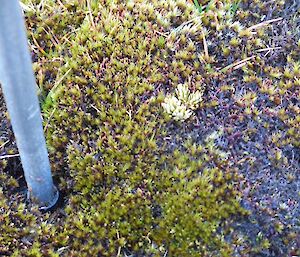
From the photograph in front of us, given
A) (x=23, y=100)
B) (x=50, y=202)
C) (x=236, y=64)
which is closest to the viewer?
(x=23, y=100)

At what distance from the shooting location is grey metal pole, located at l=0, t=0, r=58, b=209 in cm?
143

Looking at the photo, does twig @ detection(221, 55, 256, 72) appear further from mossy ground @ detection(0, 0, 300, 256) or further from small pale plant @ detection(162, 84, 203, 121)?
small pale plant @ detection(162, 84, 203, 121)

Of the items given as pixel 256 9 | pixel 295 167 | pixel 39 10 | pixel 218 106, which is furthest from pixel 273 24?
pixel 39 10

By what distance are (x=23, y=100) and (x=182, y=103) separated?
800 millimetres

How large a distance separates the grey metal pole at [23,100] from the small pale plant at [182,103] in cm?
60

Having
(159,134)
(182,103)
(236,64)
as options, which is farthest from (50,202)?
(236,64)

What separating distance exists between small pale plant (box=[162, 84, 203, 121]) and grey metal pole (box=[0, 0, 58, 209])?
60cm

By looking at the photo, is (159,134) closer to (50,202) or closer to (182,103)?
(182,103)

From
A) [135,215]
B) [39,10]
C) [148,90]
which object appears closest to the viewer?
[135,215]

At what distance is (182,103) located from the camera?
2.18 metres

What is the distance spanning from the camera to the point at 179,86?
7.14ft

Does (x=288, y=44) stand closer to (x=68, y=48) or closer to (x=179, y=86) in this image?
(x=179, y=86)

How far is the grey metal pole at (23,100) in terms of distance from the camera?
56.2 inches

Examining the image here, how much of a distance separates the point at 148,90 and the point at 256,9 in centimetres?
75
